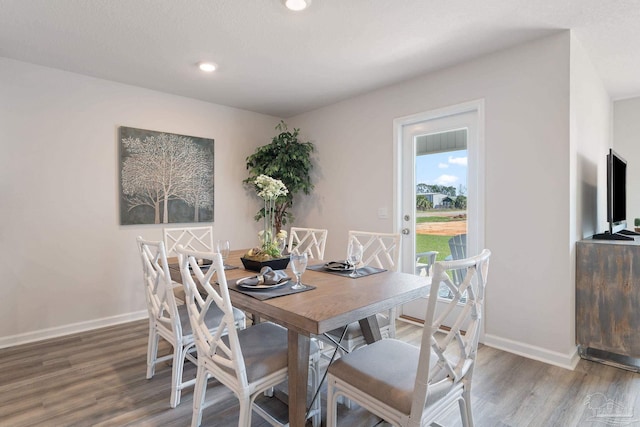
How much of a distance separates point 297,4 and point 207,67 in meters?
1.27

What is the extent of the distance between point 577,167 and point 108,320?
14.5ft

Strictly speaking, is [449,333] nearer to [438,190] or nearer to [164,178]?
[438,190]

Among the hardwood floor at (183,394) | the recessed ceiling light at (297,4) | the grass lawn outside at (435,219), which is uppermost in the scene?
the recessed ceiling light at (297,4)

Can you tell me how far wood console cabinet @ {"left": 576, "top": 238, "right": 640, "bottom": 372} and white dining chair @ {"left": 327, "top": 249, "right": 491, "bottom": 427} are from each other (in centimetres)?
169

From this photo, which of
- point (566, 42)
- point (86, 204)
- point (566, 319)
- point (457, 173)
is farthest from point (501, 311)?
point (86, 204)

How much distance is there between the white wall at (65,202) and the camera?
9.54 feet

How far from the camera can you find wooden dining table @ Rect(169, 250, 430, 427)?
4.35ft

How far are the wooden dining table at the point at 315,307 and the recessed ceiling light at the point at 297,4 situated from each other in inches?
67.3

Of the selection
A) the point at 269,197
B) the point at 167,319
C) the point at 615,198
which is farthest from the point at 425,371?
the point at 615,198

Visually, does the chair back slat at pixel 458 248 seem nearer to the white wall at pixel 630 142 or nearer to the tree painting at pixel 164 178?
the white wall at pixel 630 142

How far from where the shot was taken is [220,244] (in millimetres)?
2275

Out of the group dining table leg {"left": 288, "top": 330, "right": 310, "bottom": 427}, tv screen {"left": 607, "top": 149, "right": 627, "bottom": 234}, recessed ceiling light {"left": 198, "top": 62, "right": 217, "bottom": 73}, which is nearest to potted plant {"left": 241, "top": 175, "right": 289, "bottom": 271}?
dining table leg {"left": 288, "top": 330, "right": 310, "bottom": 427}

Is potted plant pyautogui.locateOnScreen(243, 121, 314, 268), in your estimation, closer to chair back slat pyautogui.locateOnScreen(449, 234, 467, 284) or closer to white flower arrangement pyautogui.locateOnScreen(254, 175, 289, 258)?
white flower arrangement pyautogui.locateOnScreen(254, 175, 289, 258)

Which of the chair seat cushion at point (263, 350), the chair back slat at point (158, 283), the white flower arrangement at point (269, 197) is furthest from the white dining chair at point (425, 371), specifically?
the chair back slat at point (158, 283)
